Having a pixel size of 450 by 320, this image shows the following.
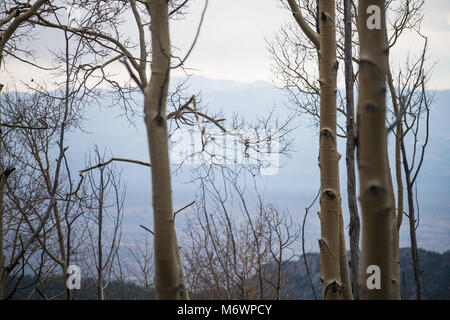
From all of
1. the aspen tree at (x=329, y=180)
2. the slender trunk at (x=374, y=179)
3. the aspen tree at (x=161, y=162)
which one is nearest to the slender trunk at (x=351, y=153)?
the aspen tree at (x=329, y=180)

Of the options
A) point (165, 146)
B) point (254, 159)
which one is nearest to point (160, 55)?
point (165, 146)

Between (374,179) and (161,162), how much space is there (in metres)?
0.62

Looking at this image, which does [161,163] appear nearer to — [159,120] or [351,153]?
[159,120]

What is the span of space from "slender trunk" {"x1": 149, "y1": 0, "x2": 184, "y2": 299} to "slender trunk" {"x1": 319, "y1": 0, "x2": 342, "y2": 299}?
2.43ft

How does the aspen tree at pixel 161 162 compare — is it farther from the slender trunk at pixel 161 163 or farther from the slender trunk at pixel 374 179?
the slender trunk at pixel 374 179

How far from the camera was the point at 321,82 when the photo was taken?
1755 millimetres

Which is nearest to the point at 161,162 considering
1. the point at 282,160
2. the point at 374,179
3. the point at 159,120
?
the point at 159,120

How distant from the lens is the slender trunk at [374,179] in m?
0.99

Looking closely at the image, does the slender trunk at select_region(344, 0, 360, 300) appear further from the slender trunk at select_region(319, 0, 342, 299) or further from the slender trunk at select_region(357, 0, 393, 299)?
the slender trunk at select_region(357, 0, 393, 299)

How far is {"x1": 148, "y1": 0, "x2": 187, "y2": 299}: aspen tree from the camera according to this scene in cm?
110

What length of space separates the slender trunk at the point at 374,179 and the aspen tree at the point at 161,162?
21.9 inches

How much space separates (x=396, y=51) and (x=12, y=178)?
7.42 meters

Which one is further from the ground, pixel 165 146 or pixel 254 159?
pixel 254 159
